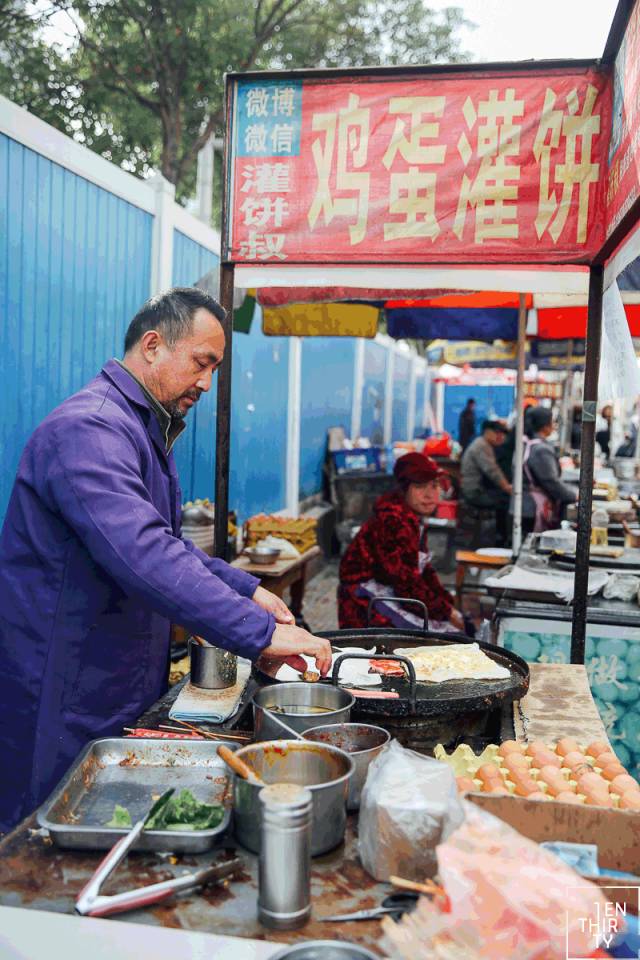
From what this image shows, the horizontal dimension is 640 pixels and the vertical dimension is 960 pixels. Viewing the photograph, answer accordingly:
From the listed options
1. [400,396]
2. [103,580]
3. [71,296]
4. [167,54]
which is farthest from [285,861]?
[400,396]

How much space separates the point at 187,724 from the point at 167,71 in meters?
10.6

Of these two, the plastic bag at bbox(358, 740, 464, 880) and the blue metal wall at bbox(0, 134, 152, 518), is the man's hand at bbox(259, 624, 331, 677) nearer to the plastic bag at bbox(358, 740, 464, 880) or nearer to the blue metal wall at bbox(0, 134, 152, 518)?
the plastic bag at bbox(358, 740, 464, 880)

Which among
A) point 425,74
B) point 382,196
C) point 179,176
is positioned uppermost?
point 179,176

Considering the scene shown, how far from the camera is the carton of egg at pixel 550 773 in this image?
1807 mm

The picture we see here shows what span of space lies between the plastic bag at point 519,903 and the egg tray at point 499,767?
1.80 feet

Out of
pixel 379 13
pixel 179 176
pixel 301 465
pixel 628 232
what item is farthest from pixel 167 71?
pixel 628 232

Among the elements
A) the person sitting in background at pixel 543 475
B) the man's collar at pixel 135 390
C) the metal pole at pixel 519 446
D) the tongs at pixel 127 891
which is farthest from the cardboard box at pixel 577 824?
the person sitting in background at pixel 543 475

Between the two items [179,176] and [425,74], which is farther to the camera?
[179,176]

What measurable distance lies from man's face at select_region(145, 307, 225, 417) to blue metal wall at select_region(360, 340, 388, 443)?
580 inches

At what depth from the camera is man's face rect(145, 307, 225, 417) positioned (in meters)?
2.53

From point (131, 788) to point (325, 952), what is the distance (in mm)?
784

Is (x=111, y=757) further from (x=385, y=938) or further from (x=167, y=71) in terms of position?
(x=167, y=71)

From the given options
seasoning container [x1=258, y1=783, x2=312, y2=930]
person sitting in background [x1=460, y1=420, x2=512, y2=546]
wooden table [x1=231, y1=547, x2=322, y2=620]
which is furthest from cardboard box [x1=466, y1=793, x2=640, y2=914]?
person sitting in background [x1=460, y1=420, x2=512, y2=546]

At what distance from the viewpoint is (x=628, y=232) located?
8.96 feet
